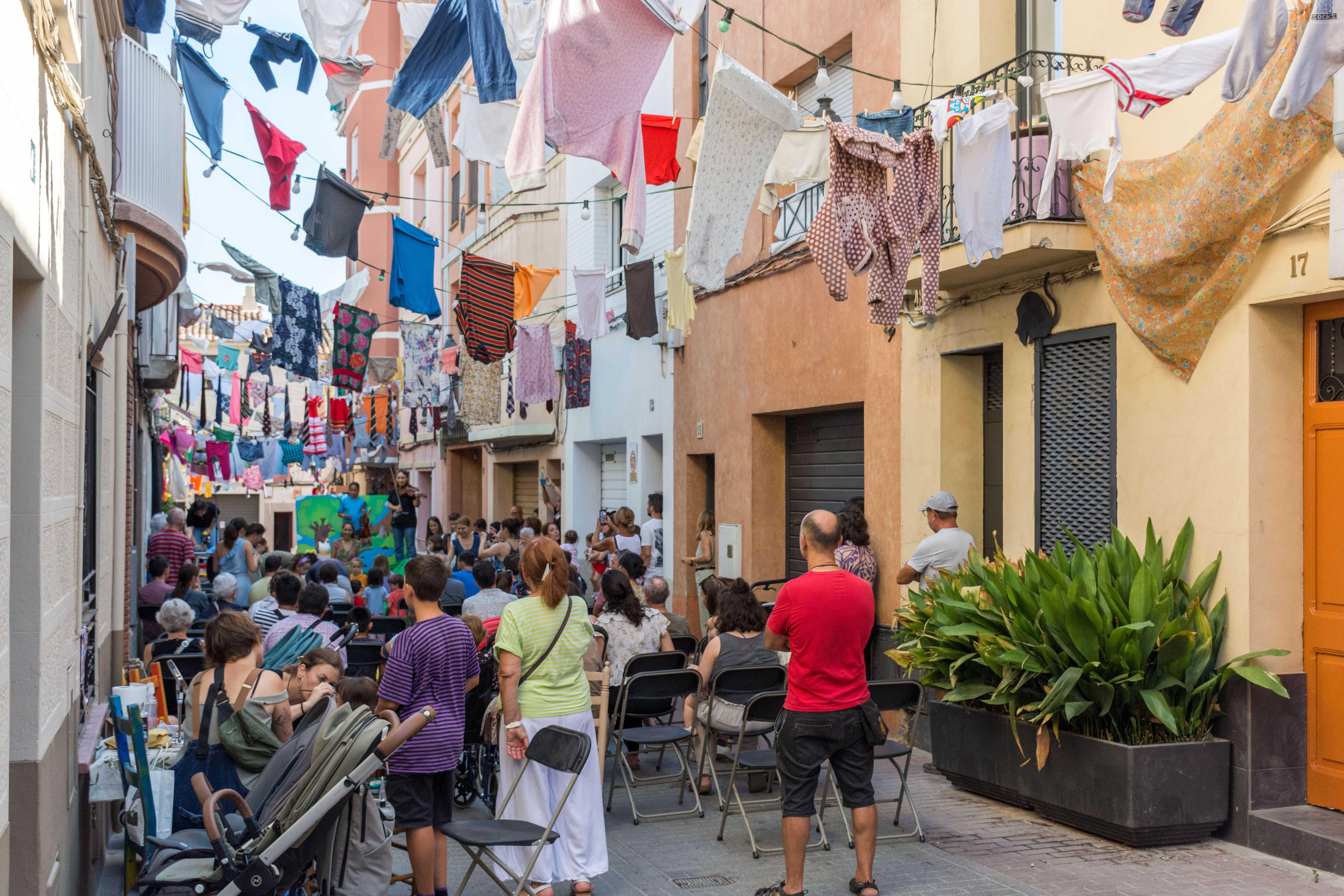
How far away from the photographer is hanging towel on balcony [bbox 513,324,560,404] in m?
17.6

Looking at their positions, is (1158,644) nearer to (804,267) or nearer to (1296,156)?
(1296,156)

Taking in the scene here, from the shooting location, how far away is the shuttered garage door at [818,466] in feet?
37.7

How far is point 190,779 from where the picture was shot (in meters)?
5.12

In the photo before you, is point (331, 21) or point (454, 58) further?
point (454, 58)

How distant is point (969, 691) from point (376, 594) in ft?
20.2

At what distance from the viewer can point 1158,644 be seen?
6.61 m

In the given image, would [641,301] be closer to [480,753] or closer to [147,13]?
[147,13]

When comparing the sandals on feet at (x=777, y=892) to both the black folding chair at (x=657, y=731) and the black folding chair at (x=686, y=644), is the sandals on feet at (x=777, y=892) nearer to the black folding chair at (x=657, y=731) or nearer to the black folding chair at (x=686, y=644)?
the black folding chair at (x=657, y=731)

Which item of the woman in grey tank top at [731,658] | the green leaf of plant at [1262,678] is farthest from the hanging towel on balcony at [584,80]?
the green leaf of plant at [1262,678]

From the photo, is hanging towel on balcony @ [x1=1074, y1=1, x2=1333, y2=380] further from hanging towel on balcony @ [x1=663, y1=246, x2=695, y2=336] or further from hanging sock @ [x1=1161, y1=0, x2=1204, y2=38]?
hanging towel on balcony @ [x1=663, y1=246, x2=695, y2=336]

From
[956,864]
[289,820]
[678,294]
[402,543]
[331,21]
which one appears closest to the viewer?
[289,820]

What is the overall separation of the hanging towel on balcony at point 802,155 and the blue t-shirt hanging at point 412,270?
6584 millimetres

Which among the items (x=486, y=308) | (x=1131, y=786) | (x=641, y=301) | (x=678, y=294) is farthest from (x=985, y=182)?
A: (x=486, y=308)

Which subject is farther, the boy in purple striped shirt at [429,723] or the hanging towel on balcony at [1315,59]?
the boy in purple striped shirt at [429,723]
